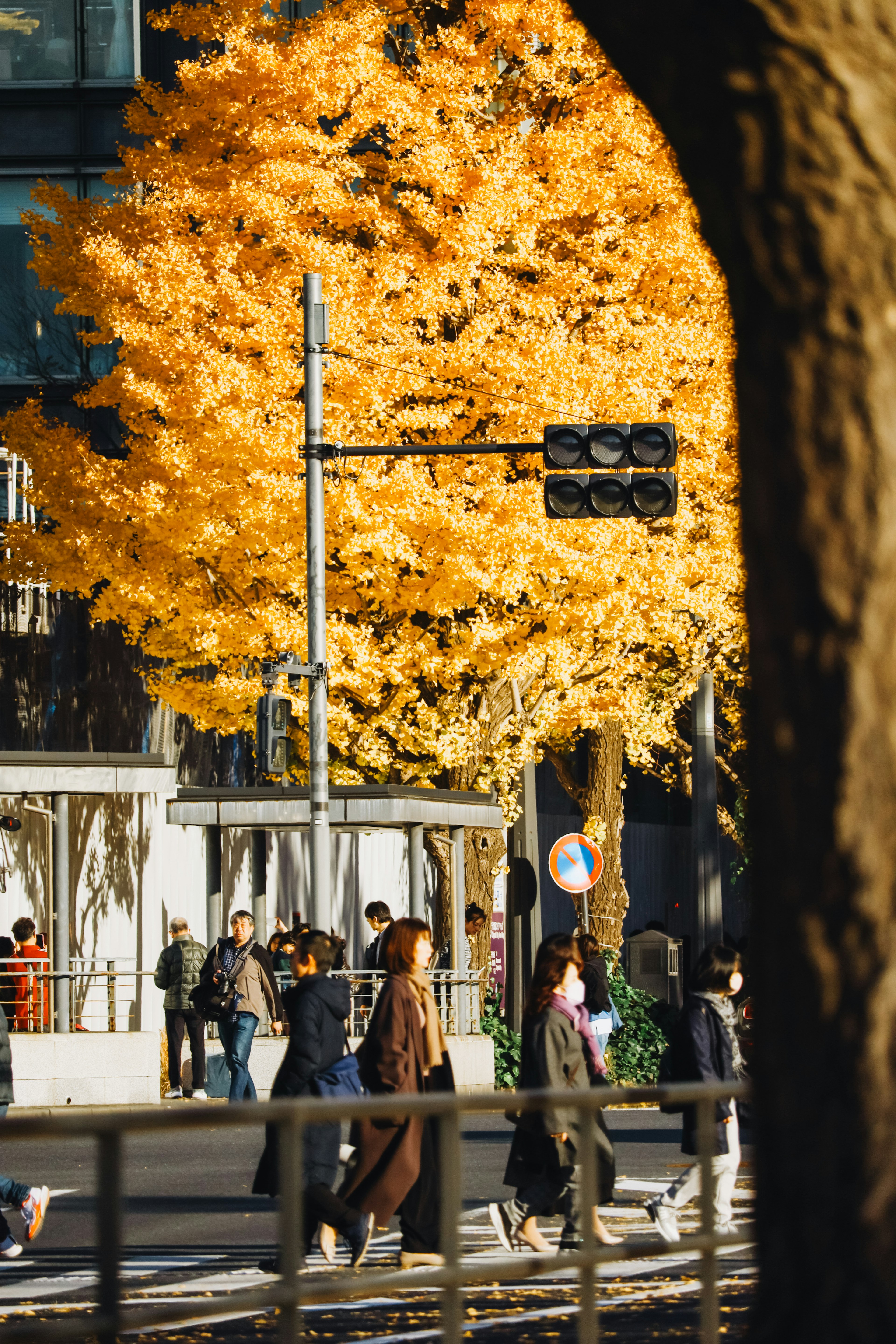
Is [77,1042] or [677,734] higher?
[677,734]

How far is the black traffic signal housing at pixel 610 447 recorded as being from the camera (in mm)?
14375

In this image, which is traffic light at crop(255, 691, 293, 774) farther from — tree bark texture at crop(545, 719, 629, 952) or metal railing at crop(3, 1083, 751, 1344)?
tree bark texture at crop(545, 719, 629, 952)

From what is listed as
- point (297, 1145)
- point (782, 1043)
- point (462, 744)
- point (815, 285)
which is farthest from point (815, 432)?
point (462, 744)

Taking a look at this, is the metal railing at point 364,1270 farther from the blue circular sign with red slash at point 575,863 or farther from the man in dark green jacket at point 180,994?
the blue circular sign with red slash at point 575,863

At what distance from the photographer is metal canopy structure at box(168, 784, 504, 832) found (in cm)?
1969

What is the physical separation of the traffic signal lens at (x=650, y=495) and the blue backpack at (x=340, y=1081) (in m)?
5.92

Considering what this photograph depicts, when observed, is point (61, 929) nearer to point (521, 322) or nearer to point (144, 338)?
point (144, 338)

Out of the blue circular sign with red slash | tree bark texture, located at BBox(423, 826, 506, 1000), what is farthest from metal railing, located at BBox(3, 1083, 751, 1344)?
tree bark texture, located at BBox(423, 826, 506, 1000)

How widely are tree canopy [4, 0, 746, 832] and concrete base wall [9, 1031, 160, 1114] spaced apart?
11.6ft

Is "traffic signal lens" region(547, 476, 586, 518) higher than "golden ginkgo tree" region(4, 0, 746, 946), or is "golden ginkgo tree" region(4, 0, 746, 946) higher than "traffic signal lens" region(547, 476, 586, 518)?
"golden ginkgo tree" region(4, 0, 746, 946)

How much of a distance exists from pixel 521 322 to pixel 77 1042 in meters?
8.27

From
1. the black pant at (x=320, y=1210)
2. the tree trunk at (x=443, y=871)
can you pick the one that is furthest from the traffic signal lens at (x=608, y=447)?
the black pant at (x=320, y=1210)

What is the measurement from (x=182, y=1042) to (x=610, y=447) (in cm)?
841

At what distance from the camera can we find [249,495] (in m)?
19.3
